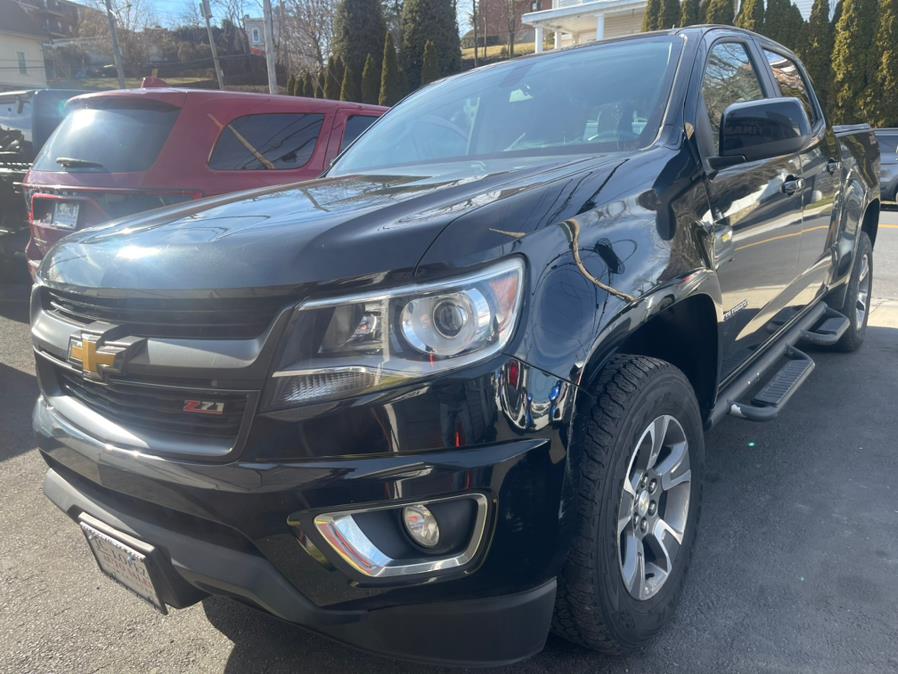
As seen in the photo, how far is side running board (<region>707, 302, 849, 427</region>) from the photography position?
2.63 metres

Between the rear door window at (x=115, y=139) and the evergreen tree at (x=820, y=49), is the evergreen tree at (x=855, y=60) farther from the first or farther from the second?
the rear door window at (x=115, y=139)

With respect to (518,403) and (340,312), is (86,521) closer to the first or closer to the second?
(340,312)

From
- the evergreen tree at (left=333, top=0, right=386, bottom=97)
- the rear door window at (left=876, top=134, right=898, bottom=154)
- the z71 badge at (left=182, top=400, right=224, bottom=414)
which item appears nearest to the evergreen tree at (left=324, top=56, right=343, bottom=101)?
the evergreen tree at (left=333, top=0, right=386, bottom=97)

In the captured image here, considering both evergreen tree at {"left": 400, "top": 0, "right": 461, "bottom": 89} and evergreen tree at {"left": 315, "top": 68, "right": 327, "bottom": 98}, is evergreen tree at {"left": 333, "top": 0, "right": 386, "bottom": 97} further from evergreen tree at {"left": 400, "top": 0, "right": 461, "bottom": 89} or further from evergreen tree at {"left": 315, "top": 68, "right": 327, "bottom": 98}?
evergreen tree at {"left": 400, "top": 0, "right": 461, "bottom": 89}

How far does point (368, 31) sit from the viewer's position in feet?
95.2

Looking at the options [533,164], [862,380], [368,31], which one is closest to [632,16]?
[368,31]

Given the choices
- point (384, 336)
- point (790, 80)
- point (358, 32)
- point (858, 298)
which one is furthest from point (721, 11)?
point (384, 336)

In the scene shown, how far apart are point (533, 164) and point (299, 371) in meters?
1.21

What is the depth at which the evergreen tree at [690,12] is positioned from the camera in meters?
21.7

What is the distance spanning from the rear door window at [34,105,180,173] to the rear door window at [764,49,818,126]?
3701 millimetres

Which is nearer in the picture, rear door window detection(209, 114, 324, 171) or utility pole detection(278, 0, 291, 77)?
rear door window detection(209, 114, 324, 171)

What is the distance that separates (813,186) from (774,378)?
100 cm

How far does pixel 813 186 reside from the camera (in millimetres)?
3355

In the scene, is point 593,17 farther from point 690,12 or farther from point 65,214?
point 65,214
